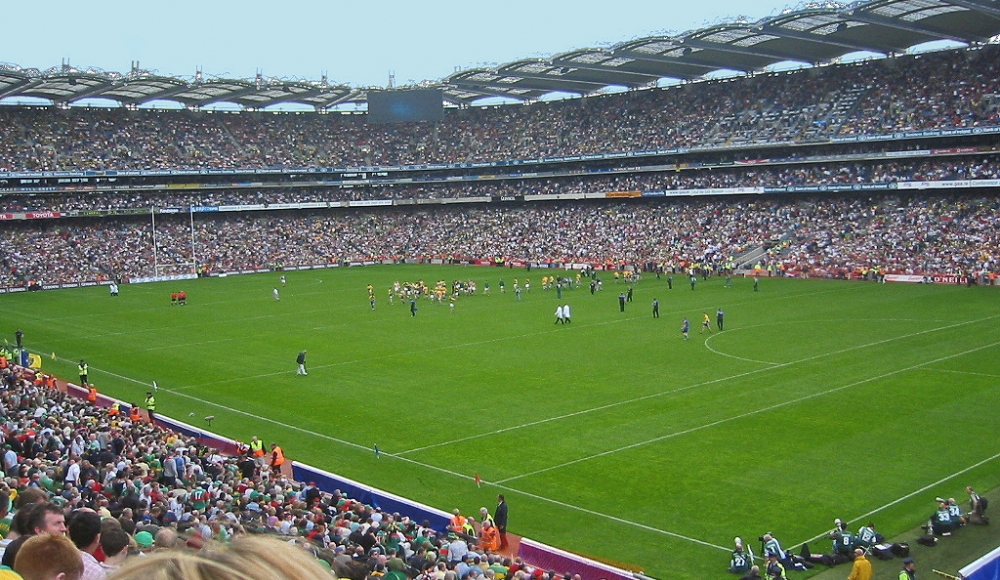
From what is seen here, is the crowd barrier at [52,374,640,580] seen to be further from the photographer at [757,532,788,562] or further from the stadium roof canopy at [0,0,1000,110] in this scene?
the stadium roof canopy at [0,0,1000,110]

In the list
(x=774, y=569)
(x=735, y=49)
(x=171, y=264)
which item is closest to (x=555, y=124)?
(x=735, y=49)

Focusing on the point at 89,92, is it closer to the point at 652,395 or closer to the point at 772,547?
the point at 652,395

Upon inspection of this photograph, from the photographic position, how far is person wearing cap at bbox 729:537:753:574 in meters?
16.4

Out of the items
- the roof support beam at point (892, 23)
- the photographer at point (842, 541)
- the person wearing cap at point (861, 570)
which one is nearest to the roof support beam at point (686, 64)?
the roof support beam at point (892, 23)

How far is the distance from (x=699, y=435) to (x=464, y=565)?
13399mm

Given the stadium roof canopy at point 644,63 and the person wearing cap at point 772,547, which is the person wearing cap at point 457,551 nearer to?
the person wearing cap at point 772,547

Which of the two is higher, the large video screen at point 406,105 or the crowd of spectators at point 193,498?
the large video screen at point 406,105

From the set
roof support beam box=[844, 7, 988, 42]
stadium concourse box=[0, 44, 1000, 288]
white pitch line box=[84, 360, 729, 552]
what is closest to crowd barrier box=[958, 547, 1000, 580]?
white pitch line box=[84, 360, 729, 552]

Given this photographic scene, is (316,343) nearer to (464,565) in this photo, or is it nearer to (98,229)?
(464,565)

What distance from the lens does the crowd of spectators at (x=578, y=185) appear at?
6856 centimetres

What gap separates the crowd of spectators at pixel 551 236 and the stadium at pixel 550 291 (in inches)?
13.6

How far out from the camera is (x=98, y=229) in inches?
3275

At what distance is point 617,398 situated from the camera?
29.7 m

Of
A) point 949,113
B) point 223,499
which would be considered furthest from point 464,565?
point 949,113
